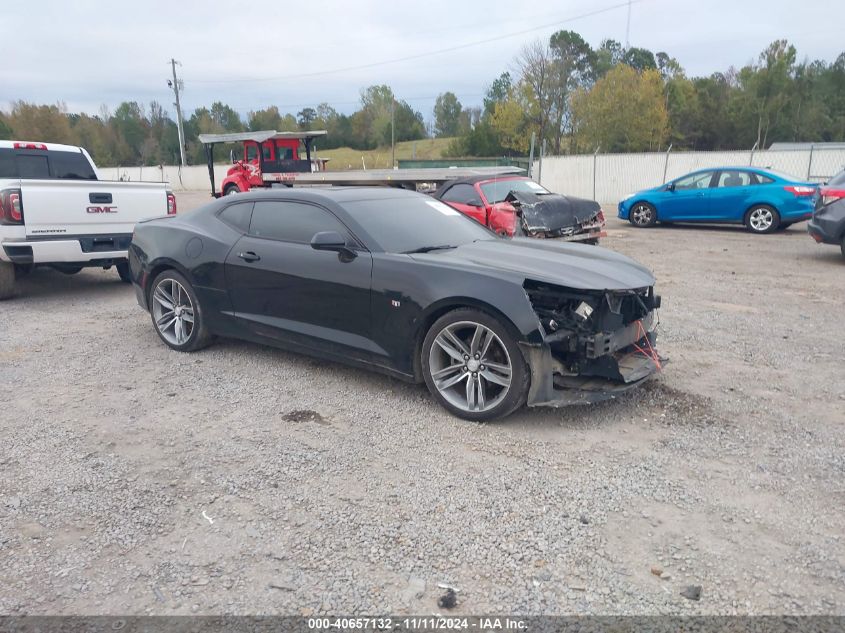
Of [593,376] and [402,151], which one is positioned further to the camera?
[402,151]

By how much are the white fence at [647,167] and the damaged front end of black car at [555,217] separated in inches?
476

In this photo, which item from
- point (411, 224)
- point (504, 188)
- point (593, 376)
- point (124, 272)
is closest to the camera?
point (593, 376)

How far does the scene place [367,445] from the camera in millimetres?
3812

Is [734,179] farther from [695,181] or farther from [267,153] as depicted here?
[267,153]

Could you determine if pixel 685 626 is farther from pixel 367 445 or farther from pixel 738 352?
pixel 738 352

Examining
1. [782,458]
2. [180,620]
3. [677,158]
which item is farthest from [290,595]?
[677,158]

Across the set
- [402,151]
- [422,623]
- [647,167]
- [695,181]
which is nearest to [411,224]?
[422,623]

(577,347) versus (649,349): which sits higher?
(577,347)

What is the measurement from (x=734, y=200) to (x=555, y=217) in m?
5.96

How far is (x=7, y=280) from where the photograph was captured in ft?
25.5

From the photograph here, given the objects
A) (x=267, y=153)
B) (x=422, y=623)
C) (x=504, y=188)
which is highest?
(x=267, y=153)

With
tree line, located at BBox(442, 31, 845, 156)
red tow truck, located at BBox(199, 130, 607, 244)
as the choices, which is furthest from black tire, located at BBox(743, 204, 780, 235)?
tree line, located at BBox(442, 31, 845, 156)

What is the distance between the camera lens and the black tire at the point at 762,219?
13.6m

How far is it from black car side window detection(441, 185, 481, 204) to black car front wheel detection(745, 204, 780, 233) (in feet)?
23.6
